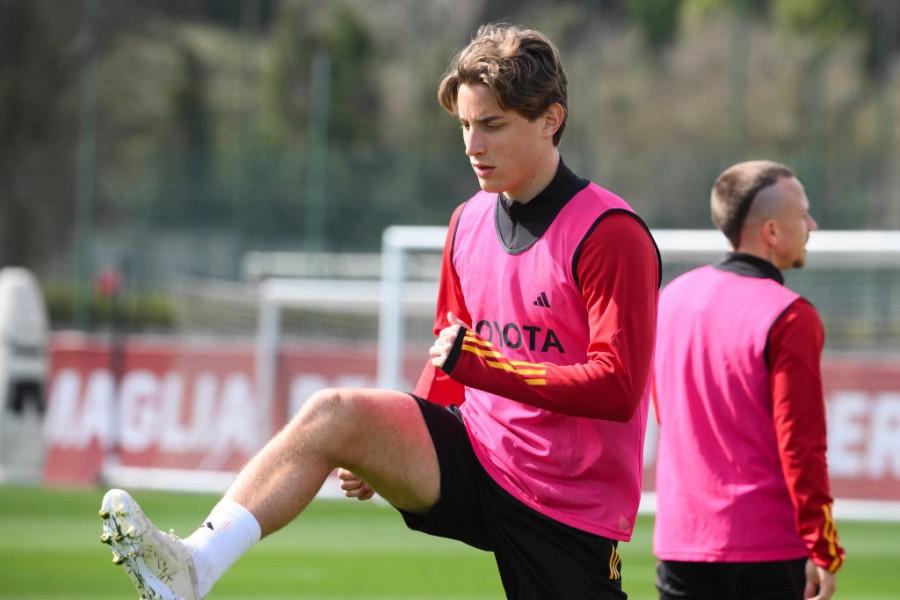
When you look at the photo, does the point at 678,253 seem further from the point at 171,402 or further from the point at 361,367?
the point at 171,402

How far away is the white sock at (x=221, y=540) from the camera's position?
3449mm

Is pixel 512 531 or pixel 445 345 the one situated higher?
pixel 445 345

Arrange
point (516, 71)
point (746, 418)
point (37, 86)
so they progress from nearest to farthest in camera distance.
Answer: point (516, 71) < point (746, 418) < point (37, 86)

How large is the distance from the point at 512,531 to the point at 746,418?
0.97 m

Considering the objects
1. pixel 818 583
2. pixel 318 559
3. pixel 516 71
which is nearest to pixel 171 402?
pixel 318 559

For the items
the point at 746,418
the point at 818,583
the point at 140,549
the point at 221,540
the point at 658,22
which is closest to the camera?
the point at 140,549

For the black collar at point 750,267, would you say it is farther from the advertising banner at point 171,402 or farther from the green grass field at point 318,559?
the advertising banner at point 171,402

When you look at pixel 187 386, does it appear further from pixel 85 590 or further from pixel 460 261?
pixel 460 261

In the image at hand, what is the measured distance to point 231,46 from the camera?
32.6 meters

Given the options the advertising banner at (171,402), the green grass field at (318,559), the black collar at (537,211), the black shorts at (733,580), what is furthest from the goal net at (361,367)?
the black collar at (537,211)

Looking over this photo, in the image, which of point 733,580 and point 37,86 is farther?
point 37,86

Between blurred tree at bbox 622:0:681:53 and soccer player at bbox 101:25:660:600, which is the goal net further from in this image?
blurred tree at bbox 622:0:681:53

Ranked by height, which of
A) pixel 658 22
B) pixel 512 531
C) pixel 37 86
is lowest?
pixel 512 531

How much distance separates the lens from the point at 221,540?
3.47 meters
